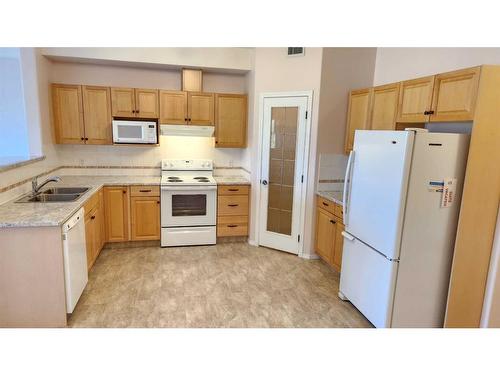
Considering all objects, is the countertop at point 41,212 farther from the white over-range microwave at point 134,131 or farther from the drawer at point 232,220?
the drawer at point 232,220

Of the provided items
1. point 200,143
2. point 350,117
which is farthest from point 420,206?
point 200,143

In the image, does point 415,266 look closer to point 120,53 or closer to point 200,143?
point 200,143

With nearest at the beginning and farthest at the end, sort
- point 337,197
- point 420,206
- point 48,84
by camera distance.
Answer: point 420,206 < point 337,197 < point 48,84

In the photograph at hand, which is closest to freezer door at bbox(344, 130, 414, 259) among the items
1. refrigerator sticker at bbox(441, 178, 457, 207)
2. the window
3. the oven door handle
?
refrigerator sticker at bbox(441, 178, 457, 207)

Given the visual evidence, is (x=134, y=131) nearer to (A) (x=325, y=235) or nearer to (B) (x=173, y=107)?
(B) (x=173, y=107)

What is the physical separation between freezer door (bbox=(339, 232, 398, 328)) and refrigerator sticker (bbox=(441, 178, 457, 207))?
58 cm

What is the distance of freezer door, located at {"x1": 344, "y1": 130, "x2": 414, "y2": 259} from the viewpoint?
7.68 feet

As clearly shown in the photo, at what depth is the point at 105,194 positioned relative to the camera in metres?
4.11

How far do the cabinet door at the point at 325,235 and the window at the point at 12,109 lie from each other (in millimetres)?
3434

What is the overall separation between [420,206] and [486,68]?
40.8 inches

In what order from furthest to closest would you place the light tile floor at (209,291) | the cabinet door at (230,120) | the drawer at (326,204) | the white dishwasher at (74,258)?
the cabinet door at (230,120) < the drawer at (326,204) < the light tile floor at (209,291) < the white dishwasher at (74,258)

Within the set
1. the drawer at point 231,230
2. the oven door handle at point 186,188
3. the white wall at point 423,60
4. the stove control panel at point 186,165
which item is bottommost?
the drawer at point 231,230

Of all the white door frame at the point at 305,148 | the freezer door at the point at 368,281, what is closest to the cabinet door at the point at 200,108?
the white door frame at the point at 305,148

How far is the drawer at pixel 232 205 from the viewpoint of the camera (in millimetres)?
4500
